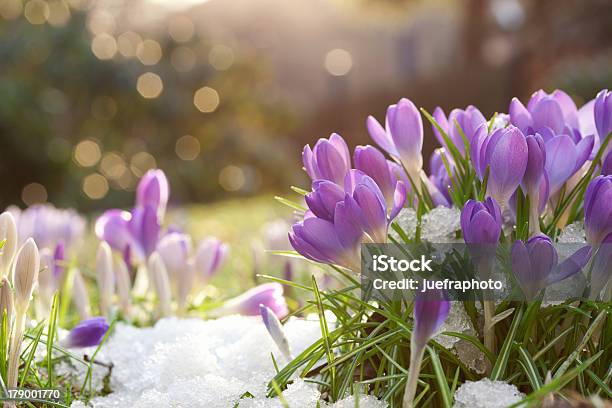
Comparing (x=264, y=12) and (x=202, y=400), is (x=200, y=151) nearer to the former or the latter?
(x=264, y=12)

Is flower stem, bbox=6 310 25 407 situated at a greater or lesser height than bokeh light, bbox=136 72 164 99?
lesser

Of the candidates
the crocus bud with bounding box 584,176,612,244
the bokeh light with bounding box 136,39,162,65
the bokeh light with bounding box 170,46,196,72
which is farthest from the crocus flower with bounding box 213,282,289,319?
the bokeh light with bounding box 170,46,196,72

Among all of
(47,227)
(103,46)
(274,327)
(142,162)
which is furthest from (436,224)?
(142,162)

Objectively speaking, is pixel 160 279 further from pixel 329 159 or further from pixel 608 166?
pixel 608 166

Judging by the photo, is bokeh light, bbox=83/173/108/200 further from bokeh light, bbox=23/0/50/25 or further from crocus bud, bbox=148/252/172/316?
crocus bud, bbox=148/252/172/316

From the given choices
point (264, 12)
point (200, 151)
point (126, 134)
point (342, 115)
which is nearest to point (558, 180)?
point (126, 134)

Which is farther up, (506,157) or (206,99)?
(206,99)
